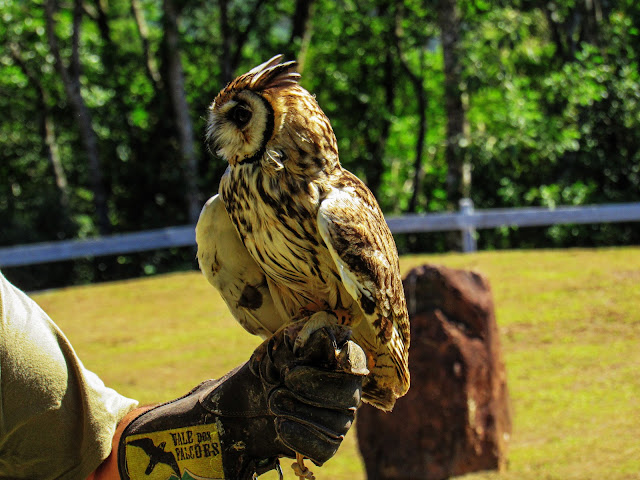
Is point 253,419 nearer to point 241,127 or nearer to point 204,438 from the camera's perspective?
point 204,438

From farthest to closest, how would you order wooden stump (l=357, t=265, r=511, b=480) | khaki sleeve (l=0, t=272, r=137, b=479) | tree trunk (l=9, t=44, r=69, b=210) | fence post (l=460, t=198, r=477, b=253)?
tree trunk (l=9, t=44, r=69, b=210) → fence post (l=460, t=198, r=477, b=253) → wooden stump (l=357, t=265, r=511, b=480) → khaki sleeve (l=0, t=272, r=137, b=479)

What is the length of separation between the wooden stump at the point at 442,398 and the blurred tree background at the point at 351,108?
7.12m

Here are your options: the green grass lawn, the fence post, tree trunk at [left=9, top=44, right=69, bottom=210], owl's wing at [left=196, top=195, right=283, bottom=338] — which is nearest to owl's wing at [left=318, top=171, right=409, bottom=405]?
owl's wing at [left=196, top=195, right=283, bottom=338]

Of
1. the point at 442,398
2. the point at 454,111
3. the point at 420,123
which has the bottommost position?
the point at 442,398

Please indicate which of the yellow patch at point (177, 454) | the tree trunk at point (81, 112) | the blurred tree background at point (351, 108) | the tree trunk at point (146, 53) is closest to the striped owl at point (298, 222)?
the yellow patch at point (177, 454)

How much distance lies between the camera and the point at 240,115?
288cm

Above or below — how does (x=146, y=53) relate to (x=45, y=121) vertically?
above

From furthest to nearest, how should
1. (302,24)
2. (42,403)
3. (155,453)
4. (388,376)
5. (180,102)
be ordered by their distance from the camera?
1. (302,24)
2. (180,102)
3. (388,376)
4. (155,453)
5. (42,403)

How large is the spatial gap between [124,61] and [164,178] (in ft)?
9.00

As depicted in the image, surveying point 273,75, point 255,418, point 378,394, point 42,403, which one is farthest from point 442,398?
point 42,403

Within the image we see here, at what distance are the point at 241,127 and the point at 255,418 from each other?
0.99 m

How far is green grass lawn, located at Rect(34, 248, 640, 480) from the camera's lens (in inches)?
242

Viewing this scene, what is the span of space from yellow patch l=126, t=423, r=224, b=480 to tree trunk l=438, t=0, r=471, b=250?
A: 962 centimetres

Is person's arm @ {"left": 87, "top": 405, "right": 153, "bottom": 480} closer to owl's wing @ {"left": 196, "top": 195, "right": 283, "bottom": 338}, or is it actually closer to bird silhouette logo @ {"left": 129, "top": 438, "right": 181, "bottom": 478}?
bird silhouette logo @ {"left": 129, "top": 438, "right": 181, "bottom": 478}
